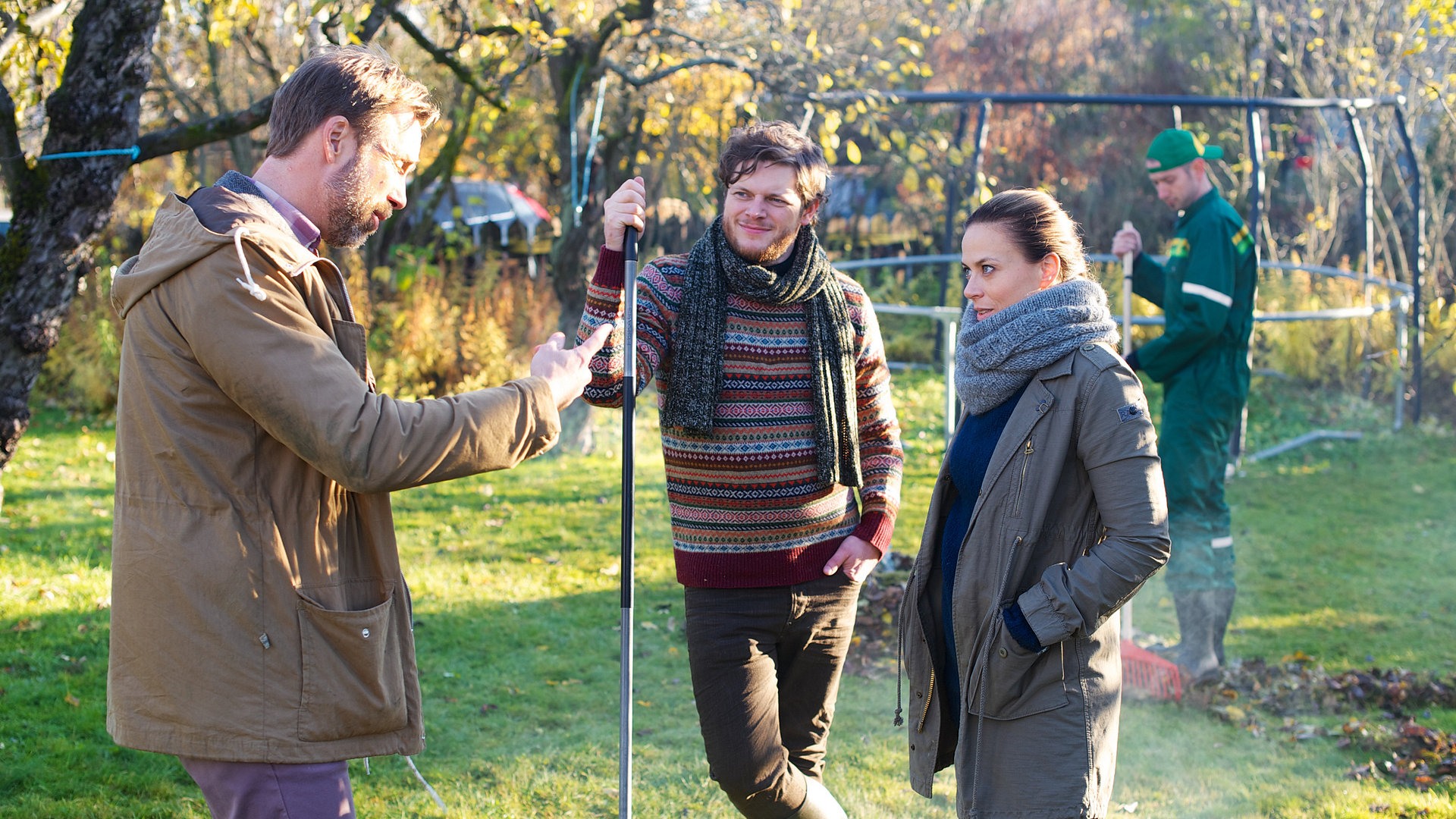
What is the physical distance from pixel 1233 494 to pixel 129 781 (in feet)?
25.5

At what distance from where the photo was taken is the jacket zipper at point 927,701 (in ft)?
8.21

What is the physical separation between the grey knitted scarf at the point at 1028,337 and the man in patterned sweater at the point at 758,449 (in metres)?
0.45

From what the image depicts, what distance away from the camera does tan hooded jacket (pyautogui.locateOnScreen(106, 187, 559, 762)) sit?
173 centimetres

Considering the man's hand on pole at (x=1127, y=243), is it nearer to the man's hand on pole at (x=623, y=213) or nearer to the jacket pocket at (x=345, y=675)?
the man's hand on pole at (x=623, y=213)

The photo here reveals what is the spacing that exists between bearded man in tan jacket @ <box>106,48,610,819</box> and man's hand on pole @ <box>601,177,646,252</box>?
0.74 meters

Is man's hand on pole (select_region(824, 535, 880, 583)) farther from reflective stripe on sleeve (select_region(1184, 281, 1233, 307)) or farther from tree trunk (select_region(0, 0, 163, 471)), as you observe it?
tree trunk (select_region(0, 0, 163, 471))

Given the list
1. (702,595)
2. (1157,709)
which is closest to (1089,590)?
(702,595)

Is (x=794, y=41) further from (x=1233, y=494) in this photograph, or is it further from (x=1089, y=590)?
(x=1089, y=590)

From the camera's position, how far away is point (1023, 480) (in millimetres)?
2285

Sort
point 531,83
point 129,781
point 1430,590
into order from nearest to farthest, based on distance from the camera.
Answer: point 129,781
point 1430,590
point 531,83

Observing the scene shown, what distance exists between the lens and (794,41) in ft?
27.0

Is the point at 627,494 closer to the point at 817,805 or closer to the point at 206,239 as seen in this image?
the point at 817,805

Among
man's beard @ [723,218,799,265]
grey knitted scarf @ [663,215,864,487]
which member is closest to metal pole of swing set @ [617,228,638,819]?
grey knitted scarf @ [663,215,864,487]

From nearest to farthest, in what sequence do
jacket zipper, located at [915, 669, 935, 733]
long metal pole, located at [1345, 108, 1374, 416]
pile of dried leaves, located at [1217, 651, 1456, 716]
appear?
jacket zipper, located at [915, 669, 935, 733] → pile of dried leaves, located at [1217, 651, 1456, 716] → long metal pole, located at [1345, 108, 1374, 416]
